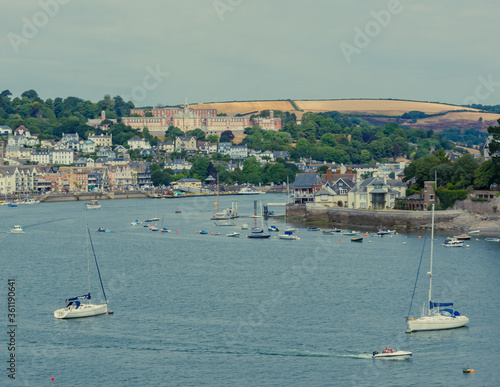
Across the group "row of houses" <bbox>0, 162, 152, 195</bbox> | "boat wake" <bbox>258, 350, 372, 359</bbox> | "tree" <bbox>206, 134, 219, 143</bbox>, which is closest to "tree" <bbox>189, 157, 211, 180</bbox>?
"row of houses" <bbox>0, 162, 152, 195</bbox>

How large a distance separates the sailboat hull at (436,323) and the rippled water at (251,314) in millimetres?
357

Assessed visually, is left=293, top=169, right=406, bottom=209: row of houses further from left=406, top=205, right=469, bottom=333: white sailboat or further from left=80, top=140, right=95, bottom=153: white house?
left=80, top=140, right=95, bottom=153: white house

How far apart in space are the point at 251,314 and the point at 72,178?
101 meters

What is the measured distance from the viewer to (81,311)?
3322 centimetres

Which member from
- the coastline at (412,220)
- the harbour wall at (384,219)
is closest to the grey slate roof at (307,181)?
the harbour wall at (384,219)

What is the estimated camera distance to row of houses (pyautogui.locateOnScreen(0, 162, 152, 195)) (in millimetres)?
122500

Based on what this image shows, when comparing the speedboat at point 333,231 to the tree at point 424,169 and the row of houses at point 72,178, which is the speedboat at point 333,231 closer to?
the tree at point 424,169

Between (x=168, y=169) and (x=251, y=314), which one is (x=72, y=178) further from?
(x=251, y=314)

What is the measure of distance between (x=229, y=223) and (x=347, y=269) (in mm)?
27756

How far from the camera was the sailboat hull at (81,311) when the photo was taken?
3303 cm

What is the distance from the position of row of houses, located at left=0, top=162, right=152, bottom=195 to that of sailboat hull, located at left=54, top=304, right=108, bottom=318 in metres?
90.4

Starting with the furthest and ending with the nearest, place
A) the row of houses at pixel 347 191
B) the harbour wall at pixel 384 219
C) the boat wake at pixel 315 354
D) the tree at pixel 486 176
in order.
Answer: the row of houses at pixel 347 191 → the tree at pixel 486 176 → the harbour wall at pixel 384 219 → the boat wake at pixel 315 354

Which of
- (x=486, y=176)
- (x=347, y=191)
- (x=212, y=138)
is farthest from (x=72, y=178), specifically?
(x=486, y=176)

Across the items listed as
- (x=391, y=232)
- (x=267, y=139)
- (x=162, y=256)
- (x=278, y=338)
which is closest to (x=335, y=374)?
(x=278, y=338)
